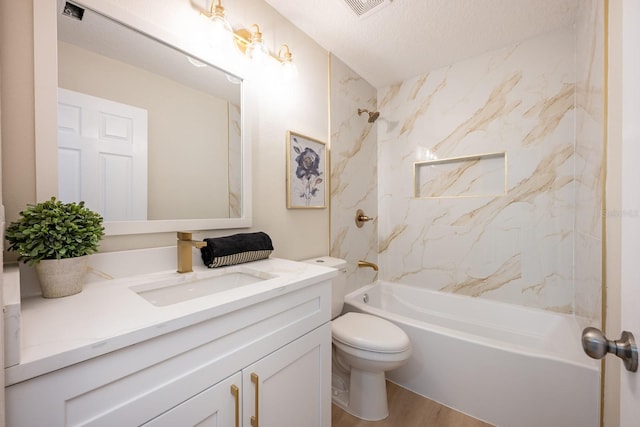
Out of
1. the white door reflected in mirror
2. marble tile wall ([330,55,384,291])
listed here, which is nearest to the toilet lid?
marble tile wall ([330,55,384,291])

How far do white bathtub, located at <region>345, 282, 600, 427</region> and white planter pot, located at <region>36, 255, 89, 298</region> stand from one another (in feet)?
5.10

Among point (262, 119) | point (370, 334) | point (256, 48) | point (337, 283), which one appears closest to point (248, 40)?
point (256, 48)

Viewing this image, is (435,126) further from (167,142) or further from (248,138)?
(167,142)

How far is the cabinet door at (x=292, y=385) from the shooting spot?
789 millimetres

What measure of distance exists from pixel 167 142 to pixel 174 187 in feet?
0.61

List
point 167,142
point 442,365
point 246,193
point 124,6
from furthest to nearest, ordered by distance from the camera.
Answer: point 442,365 → point 246,193 → point 167,142 → point 124,6

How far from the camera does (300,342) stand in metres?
0.96

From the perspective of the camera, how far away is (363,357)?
1.40 m

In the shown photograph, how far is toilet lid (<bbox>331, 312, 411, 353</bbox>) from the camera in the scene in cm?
138

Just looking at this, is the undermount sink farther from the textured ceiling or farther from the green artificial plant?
the textured ceiling

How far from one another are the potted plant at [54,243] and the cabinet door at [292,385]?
0.56 m

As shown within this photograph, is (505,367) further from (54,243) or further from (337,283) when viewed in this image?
(54,243)

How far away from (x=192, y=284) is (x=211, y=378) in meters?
0.43

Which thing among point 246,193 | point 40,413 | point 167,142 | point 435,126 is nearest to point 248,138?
point 246,193
